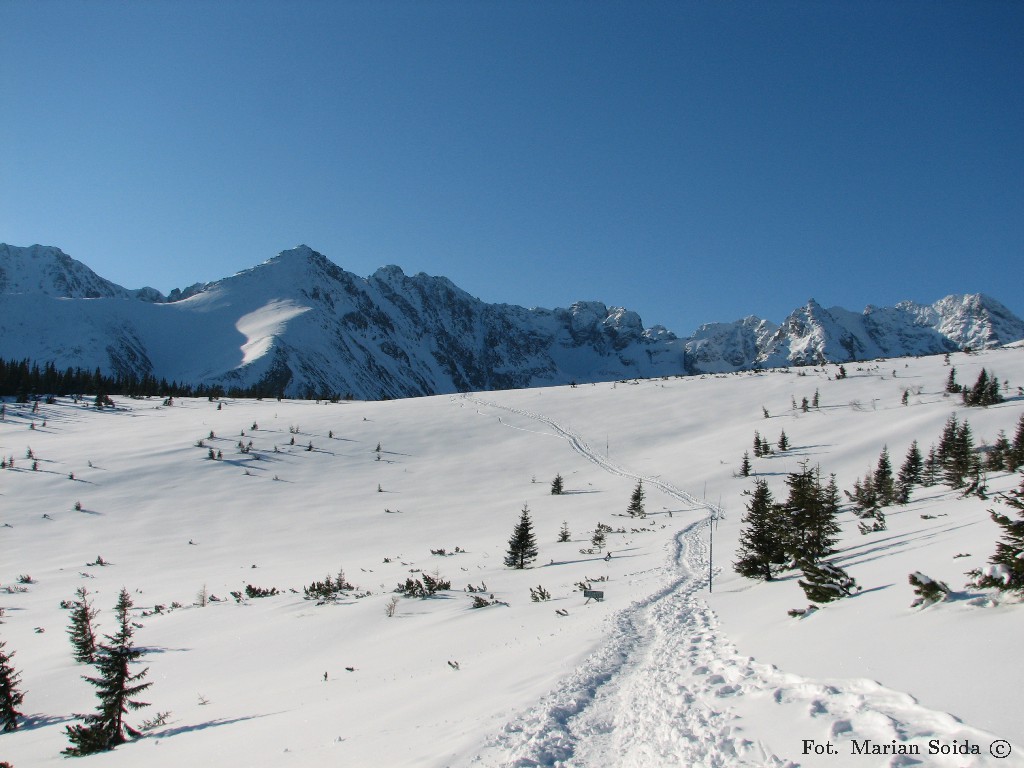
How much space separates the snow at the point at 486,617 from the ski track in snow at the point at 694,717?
3 centimetres

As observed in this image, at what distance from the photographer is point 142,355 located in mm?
189000

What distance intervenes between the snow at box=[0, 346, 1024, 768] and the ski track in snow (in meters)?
0.03

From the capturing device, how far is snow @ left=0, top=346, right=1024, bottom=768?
5195 mm

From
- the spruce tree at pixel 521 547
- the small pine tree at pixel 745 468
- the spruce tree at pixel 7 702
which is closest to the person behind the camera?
the spruce tree at pixel 7 702

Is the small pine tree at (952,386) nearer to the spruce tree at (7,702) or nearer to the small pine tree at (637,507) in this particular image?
the small pine tree at (637,507)

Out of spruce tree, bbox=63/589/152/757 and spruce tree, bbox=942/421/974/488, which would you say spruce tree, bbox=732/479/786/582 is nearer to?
spruce tree, bbox=63/589/152/757

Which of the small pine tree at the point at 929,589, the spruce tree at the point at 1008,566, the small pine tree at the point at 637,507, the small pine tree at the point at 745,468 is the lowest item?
the small pine tree at the point at 637,507

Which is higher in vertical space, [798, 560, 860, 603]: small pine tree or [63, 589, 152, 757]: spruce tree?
[798, 560, 860, 603]: small pine tree

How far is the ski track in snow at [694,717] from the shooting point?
4.20 meters

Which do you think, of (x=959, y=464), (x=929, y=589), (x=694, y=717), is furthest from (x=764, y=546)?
(x=959, y=464)

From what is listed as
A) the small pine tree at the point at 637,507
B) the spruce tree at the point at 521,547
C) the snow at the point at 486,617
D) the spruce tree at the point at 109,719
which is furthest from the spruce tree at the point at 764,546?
the small pine tree at the point at 637,507

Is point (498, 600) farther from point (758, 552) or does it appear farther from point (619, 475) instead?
point (619, 475)

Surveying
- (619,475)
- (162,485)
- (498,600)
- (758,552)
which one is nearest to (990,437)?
(619,475)

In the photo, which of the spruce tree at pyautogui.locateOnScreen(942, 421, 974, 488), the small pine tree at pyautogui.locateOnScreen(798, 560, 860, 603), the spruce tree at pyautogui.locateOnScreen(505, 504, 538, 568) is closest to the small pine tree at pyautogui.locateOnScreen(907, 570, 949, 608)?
the small pine tree at pyautogui.locateOnScreen(798, 560, 860, 603)
